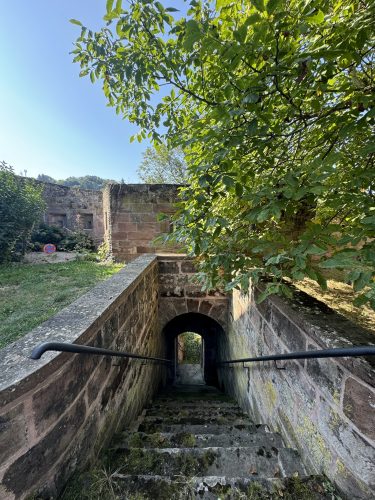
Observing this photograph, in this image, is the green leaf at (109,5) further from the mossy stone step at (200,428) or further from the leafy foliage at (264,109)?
the mossy stone step at (200,428)

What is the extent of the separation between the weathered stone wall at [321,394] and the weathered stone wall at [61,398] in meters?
1.32

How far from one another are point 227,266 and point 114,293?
1.00 metres

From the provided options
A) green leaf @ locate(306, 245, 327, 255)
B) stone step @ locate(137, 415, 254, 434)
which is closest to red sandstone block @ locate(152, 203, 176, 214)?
stone step @ locate(137, 415, 254, 434)

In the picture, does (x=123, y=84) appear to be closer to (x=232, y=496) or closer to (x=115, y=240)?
(x=232, y=496)

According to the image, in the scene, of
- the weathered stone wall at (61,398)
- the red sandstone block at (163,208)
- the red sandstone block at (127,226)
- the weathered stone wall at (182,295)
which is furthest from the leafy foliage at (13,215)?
the weathered stone wall at (61,398)

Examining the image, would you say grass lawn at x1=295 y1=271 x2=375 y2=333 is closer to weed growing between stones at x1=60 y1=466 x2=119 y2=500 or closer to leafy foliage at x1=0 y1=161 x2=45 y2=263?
weed growing between stones at x1=60 y1=466 x2=119 y2=500

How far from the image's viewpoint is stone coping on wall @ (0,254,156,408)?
89 centimetres

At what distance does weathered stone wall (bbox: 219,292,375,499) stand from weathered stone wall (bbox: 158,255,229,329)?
2.15 metres

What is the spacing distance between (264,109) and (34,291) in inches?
170

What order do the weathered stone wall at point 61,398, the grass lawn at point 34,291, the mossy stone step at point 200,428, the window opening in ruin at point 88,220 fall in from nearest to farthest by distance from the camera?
the weathered stone wall at point 61,398, the mossy stone step at point 200,428, the grass lawn at point 34,291, the window opening in ruin at point 88,220

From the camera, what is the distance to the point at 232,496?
3.67 ft

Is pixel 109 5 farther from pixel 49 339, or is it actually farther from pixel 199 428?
pixel 199 428

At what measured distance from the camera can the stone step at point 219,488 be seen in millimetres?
1119

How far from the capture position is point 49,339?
1202mm
